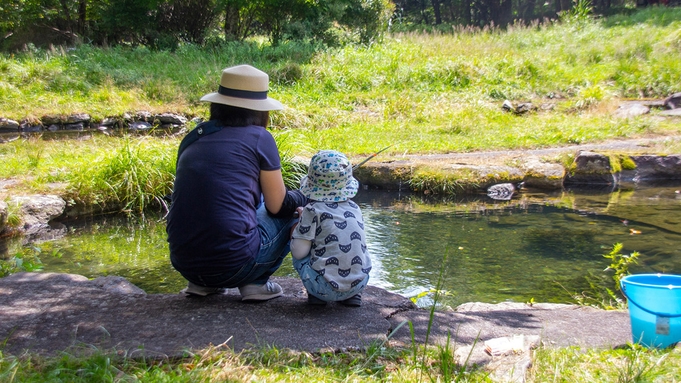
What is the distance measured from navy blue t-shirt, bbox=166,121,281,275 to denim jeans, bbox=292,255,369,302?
27cm

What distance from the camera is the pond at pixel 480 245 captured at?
4.71 metres

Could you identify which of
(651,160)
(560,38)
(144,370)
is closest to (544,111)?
(651,160)

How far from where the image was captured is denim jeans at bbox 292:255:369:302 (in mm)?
2947

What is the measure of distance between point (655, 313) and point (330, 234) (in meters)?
1.58

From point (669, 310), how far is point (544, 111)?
34.6 feet

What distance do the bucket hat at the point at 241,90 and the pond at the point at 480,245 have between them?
1.87m

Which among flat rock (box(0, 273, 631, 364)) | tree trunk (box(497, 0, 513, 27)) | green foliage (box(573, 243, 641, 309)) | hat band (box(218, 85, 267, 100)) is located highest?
tree trunk (box(497, 0, 513, 27))

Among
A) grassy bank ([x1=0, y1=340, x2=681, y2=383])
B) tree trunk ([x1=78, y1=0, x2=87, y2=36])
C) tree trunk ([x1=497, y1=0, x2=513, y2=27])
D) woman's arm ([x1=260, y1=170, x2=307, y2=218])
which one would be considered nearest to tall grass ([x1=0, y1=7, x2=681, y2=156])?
tree trunk ([x1=78, y1=0, x2=87, y2=36])

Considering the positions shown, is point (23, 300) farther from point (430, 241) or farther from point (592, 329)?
point (430, 241)

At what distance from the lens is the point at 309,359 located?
2.44 m

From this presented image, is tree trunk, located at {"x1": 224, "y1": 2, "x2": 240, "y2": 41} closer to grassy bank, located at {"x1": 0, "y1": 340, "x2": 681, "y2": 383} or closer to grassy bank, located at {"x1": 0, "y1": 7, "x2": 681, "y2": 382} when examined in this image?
grassy bank, located at {"x1": 0, "y1": 7, "x2": 681, "y2": 382}

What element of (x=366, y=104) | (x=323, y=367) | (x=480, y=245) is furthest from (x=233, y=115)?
(x=366, y=104)

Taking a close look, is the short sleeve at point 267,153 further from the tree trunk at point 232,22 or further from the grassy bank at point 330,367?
the tree trunk at point 232,22

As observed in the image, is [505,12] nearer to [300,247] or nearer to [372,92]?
[372,92]
